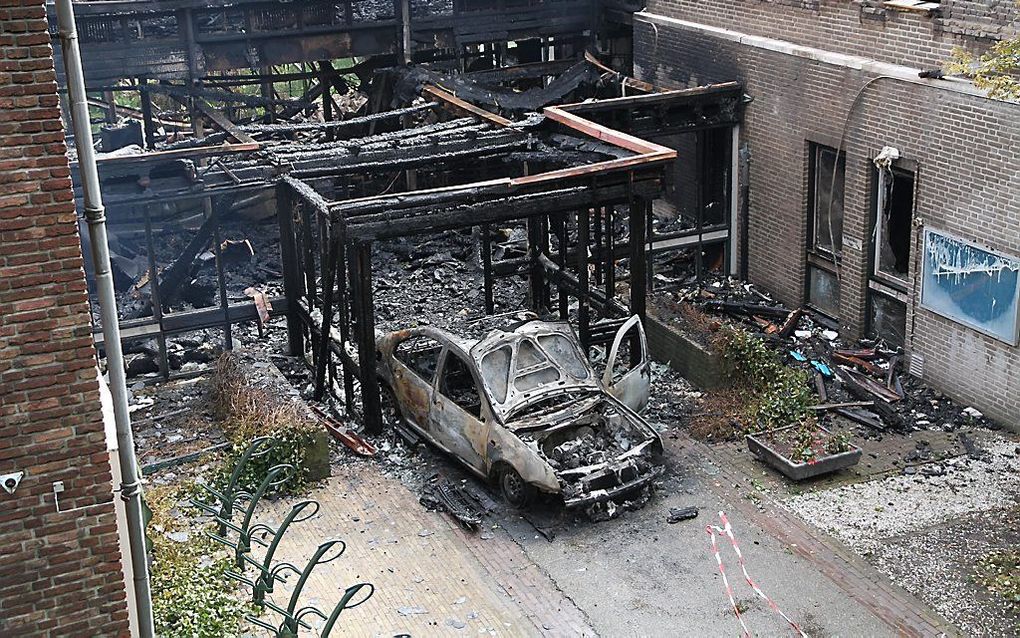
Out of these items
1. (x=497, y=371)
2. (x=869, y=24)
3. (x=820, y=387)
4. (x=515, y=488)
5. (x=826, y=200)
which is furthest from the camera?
(x=826, y=200)

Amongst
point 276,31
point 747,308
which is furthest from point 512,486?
point 276,31

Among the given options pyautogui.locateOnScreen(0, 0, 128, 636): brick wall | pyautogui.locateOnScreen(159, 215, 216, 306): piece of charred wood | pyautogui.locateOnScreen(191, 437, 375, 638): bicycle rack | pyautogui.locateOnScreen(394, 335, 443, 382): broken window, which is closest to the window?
pyautogui.locateOnScreen(394, 335, 443, 382): broken window

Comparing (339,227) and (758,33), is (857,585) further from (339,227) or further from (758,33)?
(758,33)

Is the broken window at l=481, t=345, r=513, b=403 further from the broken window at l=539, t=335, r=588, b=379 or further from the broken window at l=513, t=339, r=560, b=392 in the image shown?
the broken window at l=539, t=335, r=588, b=379

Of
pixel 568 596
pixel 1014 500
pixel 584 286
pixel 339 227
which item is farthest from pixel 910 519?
pixel 339 227

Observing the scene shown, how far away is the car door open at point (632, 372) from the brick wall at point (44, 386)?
295 inches

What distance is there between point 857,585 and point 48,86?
859 cm

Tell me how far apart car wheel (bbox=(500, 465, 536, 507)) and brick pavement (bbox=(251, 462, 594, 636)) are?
17.1 inches

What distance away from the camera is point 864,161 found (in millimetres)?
17031

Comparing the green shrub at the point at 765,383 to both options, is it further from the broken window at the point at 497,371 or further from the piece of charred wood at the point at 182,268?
the piece of charred wood at the point at 182,268

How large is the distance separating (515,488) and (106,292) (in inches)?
245

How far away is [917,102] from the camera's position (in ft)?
52.1

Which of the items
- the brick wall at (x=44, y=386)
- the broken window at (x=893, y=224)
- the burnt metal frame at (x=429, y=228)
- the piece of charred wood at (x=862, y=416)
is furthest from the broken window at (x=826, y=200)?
the brick wall at (x=44, y=386)

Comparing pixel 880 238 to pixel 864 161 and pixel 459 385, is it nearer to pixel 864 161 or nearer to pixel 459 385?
pixel 864 161
